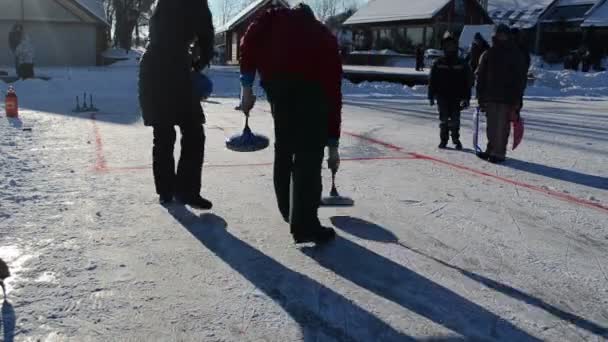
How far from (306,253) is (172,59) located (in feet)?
6.25

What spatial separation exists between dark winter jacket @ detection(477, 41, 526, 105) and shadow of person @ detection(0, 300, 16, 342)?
237 inches

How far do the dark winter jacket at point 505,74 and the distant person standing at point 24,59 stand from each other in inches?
652

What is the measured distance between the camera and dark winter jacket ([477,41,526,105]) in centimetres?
711

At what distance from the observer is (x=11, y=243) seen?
12.6ft

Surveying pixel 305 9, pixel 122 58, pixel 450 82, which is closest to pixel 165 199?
pixel 305 9

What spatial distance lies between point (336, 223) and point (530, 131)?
7.38m

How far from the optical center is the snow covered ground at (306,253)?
2.89 meters

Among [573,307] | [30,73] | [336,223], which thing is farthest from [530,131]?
[30,73]

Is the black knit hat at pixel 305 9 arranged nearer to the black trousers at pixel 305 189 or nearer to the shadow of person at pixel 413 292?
the black trousers at pixel 305 189

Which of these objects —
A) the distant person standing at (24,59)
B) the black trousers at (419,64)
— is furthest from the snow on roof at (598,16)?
the distant person standing at (24,59)

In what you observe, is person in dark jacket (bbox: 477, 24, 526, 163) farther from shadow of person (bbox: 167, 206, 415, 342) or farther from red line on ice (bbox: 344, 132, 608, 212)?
shadow of person (bbox: 167, 206, 415, 342)

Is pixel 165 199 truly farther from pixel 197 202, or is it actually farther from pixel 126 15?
pixel 126 15

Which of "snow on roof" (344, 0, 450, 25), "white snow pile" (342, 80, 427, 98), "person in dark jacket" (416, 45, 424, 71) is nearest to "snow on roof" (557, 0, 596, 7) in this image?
"snow on roof" (344, 0, 450, 25)

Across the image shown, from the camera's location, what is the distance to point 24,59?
1914 centimetres
